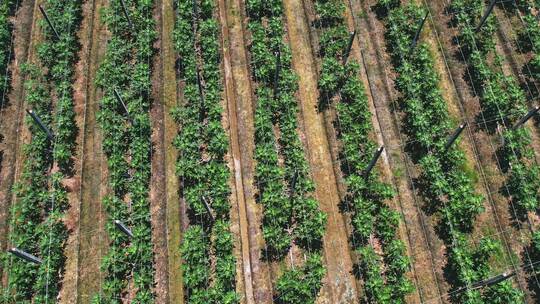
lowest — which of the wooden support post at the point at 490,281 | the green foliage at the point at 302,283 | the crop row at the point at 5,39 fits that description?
the wooden support post at the point at 490,281

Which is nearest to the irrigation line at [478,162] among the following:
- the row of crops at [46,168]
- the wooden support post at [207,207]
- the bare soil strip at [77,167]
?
the wooden support post at [207,207]

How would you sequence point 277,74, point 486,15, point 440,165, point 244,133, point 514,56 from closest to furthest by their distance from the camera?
point 440,165 → point 277,74 → point 244,133 → point 486,15 → point 514,56

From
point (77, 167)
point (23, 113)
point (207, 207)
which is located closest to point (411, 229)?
point (207, 207)

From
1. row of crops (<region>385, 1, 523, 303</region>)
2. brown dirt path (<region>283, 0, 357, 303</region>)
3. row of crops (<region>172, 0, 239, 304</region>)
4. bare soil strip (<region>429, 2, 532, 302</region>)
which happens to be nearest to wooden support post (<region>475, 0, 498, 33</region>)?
bare soil strip (<region>429, 2, 532, 302</region>)

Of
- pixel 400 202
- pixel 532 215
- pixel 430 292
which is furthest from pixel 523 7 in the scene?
pixel 430 292

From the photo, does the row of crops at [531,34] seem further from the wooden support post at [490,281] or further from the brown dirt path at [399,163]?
the wooden support post at [490,281]

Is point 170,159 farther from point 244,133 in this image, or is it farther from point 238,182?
point 244,133

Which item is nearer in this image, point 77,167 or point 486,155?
point 486,155

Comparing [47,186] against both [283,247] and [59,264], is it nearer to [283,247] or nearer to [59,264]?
[59,264]
